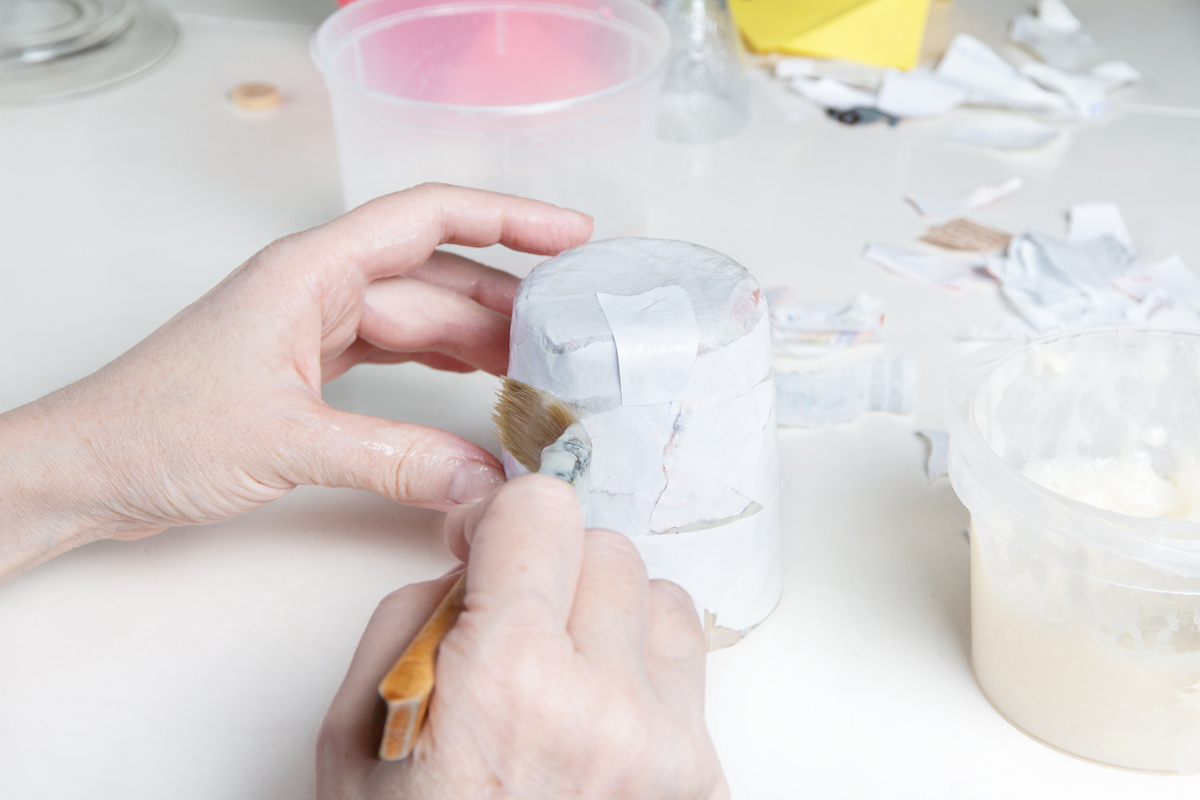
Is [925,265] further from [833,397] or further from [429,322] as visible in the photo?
[429,322]

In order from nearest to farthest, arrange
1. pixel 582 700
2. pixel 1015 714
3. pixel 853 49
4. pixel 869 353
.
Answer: pixel 582 700, pixel 1015 714, pixel 869 353, pixel 853 49

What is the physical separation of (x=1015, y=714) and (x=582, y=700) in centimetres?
31

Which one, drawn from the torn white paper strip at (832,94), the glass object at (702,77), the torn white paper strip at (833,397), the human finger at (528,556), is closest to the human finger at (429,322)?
the torn white paper strip at (833,397)

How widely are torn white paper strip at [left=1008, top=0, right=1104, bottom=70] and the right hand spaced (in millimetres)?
1237

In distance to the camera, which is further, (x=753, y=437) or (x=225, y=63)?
(x=225, y=63)

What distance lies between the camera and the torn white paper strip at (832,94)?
130 centimetres

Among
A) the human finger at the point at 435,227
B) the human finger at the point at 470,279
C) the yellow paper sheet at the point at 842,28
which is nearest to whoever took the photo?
the human finger at the point at 435,227

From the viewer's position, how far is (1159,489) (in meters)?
0.63

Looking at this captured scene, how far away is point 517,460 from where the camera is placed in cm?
59

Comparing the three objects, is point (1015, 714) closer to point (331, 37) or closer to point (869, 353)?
point (869, 353)

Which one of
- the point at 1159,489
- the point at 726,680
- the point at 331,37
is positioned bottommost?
the point at 726,680

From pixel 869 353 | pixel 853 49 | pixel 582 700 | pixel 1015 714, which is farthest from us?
pixel 853 49

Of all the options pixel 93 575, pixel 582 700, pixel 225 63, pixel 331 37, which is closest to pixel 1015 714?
pixel 582 700

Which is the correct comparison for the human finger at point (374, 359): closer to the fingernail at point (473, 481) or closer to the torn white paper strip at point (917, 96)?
the fingernail at point (473, 481)
